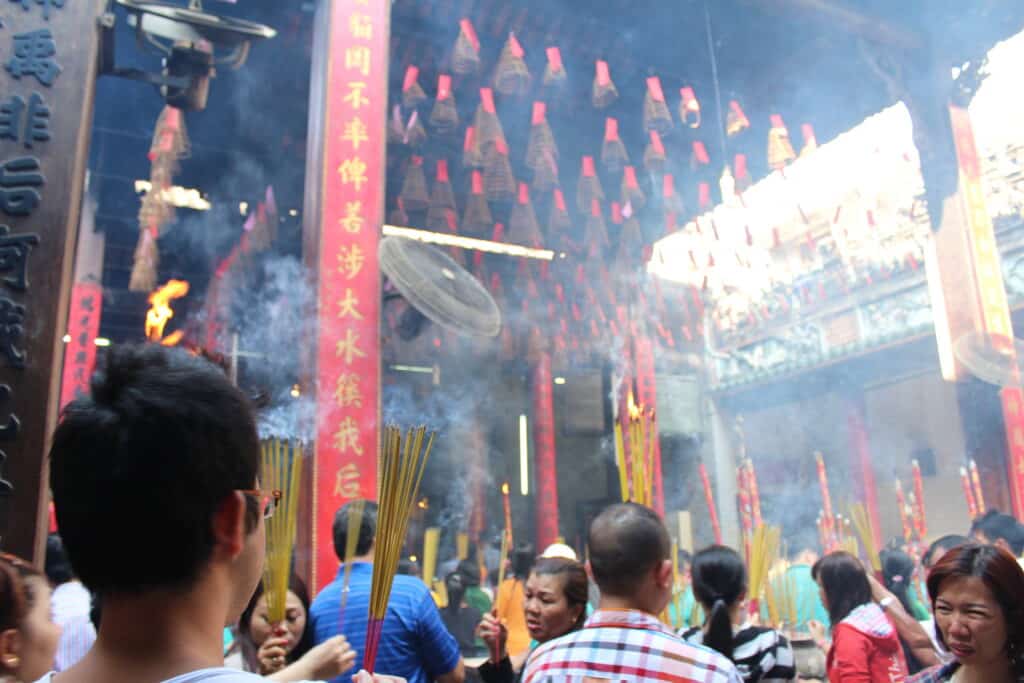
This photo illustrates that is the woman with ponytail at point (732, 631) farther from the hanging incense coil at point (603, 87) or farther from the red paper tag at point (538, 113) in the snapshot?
the red paper tag at point (538, 113)

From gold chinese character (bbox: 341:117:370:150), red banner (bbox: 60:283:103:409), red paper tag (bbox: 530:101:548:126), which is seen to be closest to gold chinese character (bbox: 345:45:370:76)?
gold chinese character (bbox: 341:117:370:150)

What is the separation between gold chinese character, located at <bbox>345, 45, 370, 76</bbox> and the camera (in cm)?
356

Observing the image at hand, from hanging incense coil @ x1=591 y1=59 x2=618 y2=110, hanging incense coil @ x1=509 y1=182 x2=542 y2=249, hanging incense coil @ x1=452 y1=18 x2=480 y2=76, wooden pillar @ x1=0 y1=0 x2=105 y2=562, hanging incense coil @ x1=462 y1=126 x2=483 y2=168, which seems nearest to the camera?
wooden pillar @ x1=0 y1=0 x2=105 y2=562

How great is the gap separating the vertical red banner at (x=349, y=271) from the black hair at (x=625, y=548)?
1.95m

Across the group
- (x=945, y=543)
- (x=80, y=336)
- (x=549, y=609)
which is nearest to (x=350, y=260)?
(x=549, y=609)

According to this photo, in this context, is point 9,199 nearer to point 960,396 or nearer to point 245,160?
point 245,160

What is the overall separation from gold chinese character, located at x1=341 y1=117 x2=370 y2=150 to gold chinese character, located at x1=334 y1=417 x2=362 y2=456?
1.23m

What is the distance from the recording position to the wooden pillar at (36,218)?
239 cm

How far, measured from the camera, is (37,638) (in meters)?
1.20

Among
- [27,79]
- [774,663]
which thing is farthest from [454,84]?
[774,663]

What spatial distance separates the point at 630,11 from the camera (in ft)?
16.9

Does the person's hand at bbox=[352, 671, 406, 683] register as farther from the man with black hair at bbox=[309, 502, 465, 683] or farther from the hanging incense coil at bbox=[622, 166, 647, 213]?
the hanging incense coil at bbox=[622, 166, 647, 213]

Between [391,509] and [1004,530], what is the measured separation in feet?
10.3

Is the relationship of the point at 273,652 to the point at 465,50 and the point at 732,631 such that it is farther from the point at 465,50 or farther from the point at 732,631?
the point at 465,50
